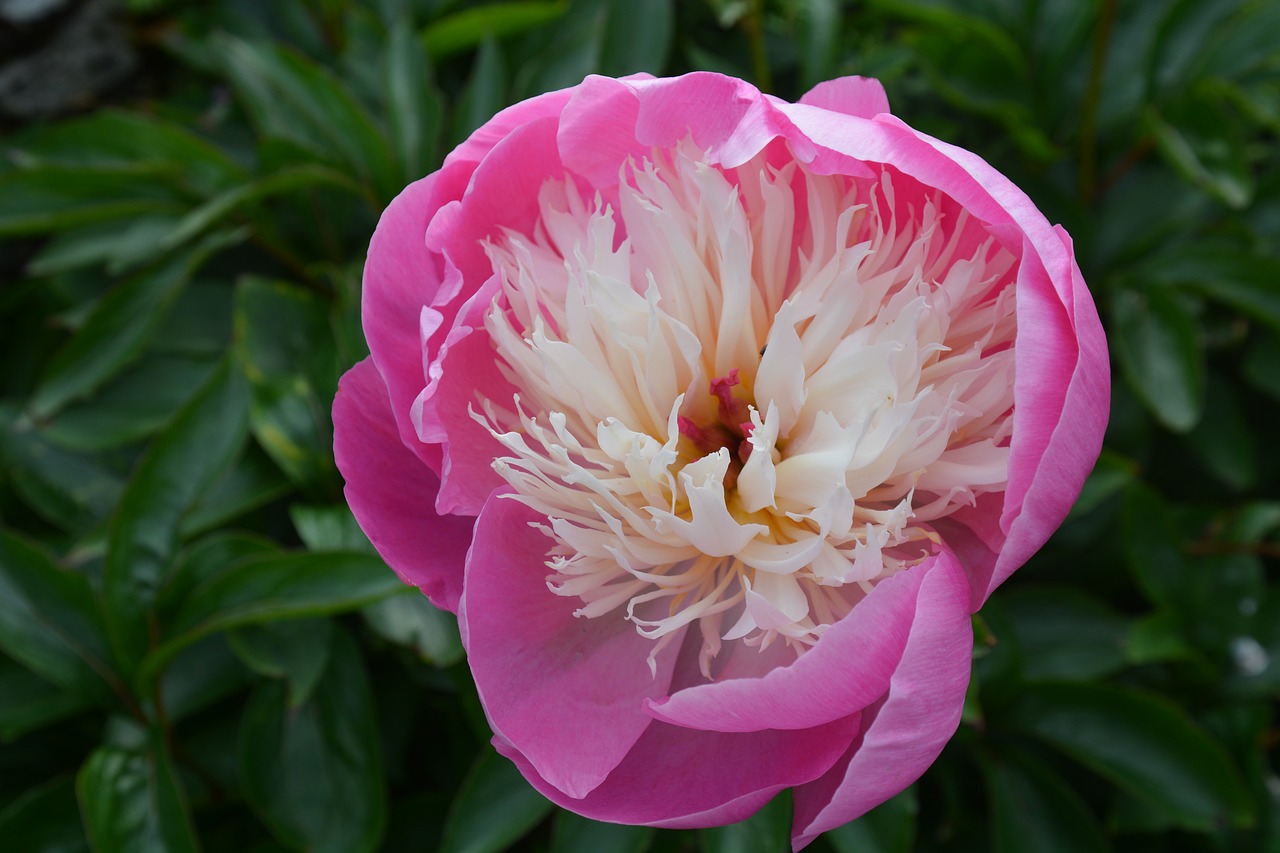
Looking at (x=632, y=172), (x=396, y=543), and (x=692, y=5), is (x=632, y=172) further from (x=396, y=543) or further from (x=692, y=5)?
(x=692, y=5)

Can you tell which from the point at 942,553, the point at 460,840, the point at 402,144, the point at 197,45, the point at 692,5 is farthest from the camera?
the point at 197,45

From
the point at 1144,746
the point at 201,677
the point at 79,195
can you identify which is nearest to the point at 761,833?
the point at 1144,746

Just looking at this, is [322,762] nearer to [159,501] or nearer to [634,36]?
[159,501]

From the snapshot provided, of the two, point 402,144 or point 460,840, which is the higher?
point 402,144

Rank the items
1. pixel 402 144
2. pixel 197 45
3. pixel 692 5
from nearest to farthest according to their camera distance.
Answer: pixel 402 144 → pixel 692 5 → pixel 197 45

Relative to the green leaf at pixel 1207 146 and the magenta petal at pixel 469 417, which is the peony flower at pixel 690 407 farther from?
the green leaf at pixel 1207 146

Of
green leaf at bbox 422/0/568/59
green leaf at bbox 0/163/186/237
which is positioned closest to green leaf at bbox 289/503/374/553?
green leaf at bbox 0/163/186/237

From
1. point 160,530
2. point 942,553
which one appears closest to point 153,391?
point 160,530

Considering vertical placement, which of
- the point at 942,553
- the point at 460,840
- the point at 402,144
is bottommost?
the point at 460,840
